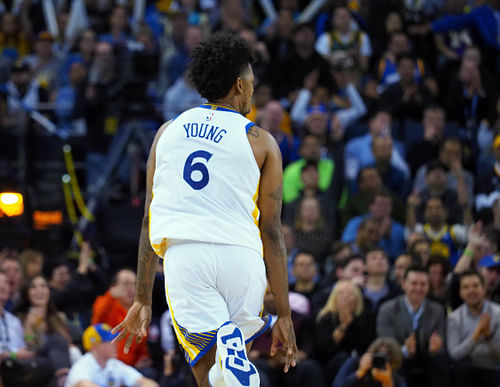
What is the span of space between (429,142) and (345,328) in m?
3.64

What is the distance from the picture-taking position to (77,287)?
386 inches

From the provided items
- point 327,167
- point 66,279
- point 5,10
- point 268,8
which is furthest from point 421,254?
point 5,10

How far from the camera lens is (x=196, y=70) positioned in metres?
4.58

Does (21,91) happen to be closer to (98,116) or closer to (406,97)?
(98,116)

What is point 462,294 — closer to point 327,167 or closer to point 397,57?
point 327,167

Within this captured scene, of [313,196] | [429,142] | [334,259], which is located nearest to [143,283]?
[334,259]

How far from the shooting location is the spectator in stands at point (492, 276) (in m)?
8.59

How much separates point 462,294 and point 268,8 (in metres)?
8.52

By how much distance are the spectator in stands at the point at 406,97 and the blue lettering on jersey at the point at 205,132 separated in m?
7.81

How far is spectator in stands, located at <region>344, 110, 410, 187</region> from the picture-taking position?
11.0 m

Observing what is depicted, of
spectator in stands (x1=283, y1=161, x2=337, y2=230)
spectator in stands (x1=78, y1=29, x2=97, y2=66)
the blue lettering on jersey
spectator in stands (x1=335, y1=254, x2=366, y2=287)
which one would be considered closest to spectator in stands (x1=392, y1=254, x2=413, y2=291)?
spectator in stands (x1=335, y1=254, x2=366, y2=287)

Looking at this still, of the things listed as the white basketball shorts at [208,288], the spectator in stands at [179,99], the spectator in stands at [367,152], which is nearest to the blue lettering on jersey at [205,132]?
the white basketball shorts at [208,288]

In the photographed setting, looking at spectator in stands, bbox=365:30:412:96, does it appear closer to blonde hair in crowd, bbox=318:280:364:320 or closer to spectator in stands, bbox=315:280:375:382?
blonde hair in crowd, bbox=318:280:364:320

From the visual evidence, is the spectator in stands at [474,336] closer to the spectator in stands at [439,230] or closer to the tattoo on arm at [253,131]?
the spectator in stands at [439,230]
